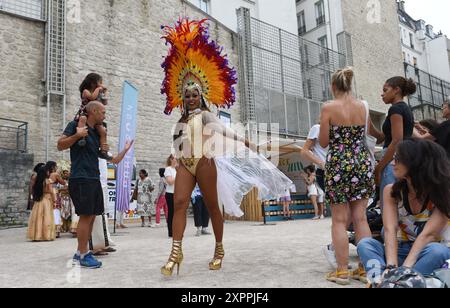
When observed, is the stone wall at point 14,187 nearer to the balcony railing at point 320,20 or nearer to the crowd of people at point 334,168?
the crowd of people at point 334,168

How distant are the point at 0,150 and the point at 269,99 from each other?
1186 centimetres

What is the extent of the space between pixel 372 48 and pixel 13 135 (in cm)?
2429

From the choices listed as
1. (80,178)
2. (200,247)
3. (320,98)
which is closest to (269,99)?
(320,98)

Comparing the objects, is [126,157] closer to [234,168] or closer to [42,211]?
[42,211]

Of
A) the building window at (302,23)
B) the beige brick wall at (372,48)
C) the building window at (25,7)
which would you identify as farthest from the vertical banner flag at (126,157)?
the building window at (302,23)

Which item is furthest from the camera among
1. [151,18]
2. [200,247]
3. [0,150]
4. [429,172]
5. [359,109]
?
[151,18]

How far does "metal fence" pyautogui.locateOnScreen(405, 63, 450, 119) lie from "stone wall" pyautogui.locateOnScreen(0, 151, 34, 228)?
2791 cm

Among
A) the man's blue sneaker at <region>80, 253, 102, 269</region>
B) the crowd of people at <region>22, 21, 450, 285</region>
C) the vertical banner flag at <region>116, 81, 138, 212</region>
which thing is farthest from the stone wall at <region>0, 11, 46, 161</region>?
the man's blue sneaker at <region>80, 253, 102, 269</region>

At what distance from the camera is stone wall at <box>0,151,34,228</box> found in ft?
35.6

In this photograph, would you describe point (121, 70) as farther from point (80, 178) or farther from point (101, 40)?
point (80, 178)

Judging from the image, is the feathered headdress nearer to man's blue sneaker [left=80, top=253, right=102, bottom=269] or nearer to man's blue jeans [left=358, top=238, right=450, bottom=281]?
man's blue sneaker [left=80, top=253, right=102, bottom=269]

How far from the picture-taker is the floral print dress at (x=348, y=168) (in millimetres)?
3031

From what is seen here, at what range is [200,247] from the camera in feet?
17.7

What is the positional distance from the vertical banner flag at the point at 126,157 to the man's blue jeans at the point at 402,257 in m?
6.21
